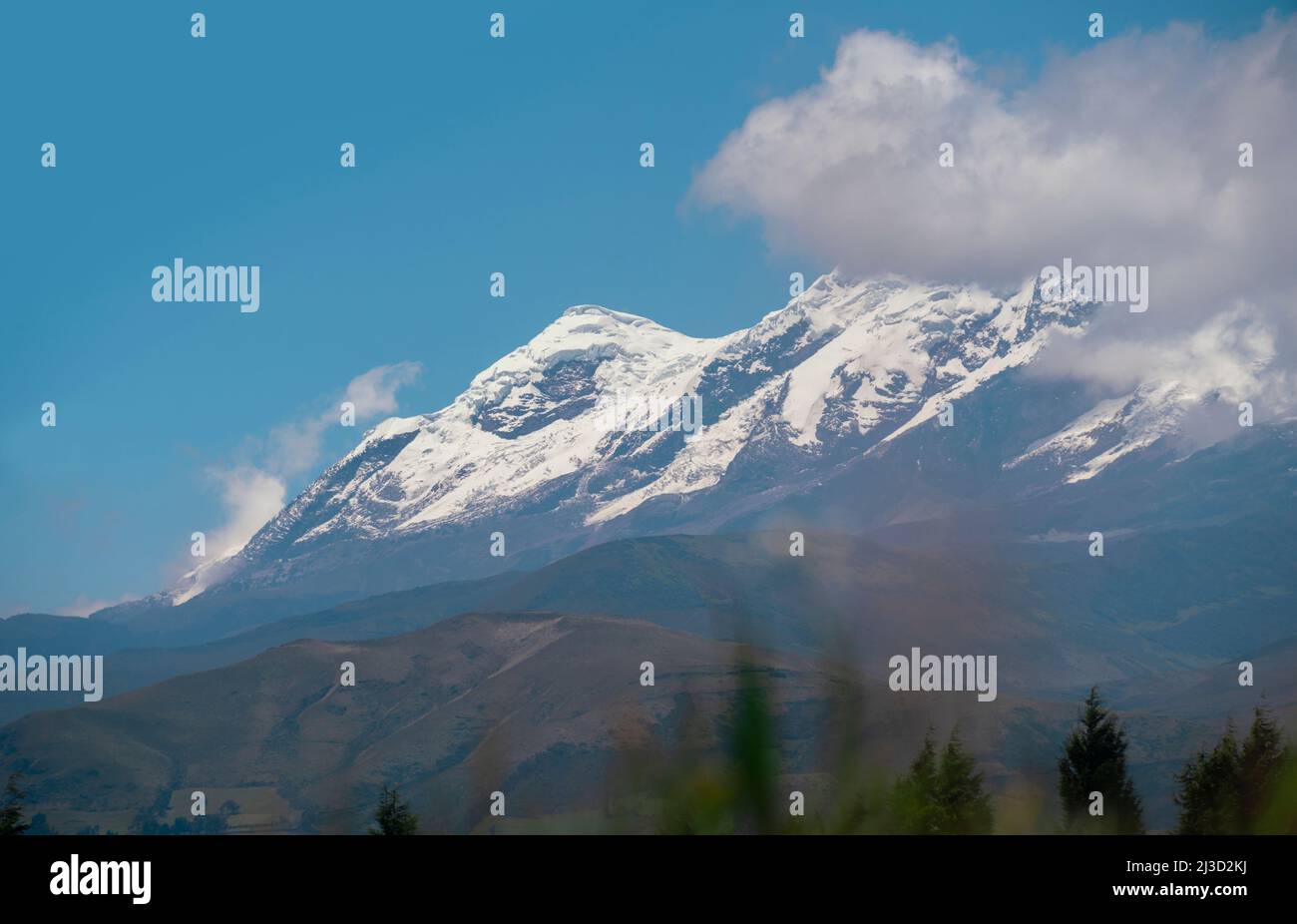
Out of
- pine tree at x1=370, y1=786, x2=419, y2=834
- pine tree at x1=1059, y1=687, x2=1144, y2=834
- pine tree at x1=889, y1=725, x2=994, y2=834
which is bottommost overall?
pine tree at x1=370, y1=786, x2=419, y2=834

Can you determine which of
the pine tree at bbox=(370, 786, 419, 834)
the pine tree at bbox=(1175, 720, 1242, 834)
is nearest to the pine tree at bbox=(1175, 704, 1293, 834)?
the pine tree at bbox=(1175, 720, 1242, 834)

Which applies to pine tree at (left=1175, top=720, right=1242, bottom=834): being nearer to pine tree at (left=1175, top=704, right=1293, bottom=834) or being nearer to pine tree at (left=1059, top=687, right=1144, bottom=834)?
pine tree at (left=1175, top=704, right=1293, bottom=834)

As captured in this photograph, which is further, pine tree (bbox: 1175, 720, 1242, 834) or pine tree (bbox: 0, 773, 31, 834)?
pine tree (bbox: 0, 773, 31, 834)

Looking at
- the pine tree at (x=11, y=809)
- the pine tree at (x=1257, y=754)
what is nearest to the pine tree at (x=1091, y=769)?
the pine tree at (x=1257, y=754)

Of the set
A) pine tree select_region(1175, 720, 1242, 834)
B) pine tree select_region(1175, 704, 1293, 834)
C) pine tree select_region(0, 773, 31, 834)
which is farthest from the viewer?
pine tree select_region(0, 773, 31, 834)

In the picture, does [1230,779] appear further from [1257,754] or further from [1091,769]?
[1091,769]

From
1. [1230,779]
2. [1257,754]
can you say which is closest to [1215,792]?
[1230,779]

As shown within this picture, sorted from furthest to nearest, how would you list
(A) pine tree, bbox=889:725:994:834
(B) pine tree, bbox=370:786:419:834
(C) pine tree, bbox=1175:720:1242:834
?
(B) pine tree, bbox=370:786:419:834, (C) pine tree, bbox=1175:720:1242:834, (A) pine tree, bbox=889:725:994:834
